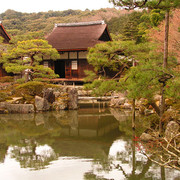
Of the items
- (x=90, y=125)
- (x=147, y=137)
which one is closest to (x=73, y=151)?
(x=147, y=137)

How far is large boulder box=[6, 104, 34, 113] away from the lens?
1323 cm

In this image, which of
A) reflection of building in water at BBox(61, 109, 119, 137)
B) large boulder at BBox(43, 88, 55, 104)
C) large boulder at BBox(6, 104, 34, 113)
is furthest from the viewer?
large boulder at BBox(43, 88, 55, 104)

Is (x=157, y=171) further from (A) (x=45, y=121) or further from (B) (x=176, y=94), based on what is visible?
(A) (x=45, y=121)

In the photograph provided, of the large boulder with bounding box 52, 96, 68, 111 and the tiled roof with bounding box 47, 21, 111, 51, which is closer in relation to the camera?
the large boulder with bounding box 52, 96, 68, 111

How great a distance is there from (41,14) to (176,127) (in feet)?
199

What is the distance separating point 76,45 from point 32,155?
44.3 feet

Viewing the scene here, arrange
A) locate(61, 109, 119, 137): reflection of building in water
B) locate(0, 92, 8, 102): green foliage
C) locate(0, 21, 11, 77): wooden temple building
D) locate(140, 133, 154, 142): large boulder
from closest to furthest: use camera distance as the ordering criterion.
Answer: locate(140, 133, 154, 142): large boulder → locate(61, 109, 119, 137): reflection of building in water → locate(0, 92, 8, 102): green foliage → locate(0, 21, 11, 77): wooden temple building

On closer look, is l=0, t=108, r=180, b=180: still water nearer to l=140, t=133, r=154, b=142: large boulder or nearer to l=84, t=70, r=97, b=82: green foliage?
l=140, t=133, r=154, b=142: large boulder

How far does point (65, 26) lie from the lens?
22688 millimetres

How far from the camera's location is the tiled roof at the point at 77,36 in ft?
62.6

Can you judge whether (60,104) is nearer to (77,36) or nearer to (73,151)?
(73,151)

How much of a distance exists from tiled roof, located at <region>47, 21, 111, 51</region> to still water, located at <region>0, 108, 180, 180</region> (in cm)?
907

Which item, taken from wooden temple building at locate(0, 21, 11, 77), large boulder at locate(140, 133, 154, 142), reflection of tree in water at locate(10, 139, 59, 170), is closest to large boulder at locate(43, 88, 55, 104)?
reflection of tree in water at locate(10, 139, 59, 170)

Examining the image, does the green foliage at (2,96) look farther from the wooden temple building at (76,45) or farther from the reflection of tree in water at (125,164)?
the reflection of tree in water at (125,164)
